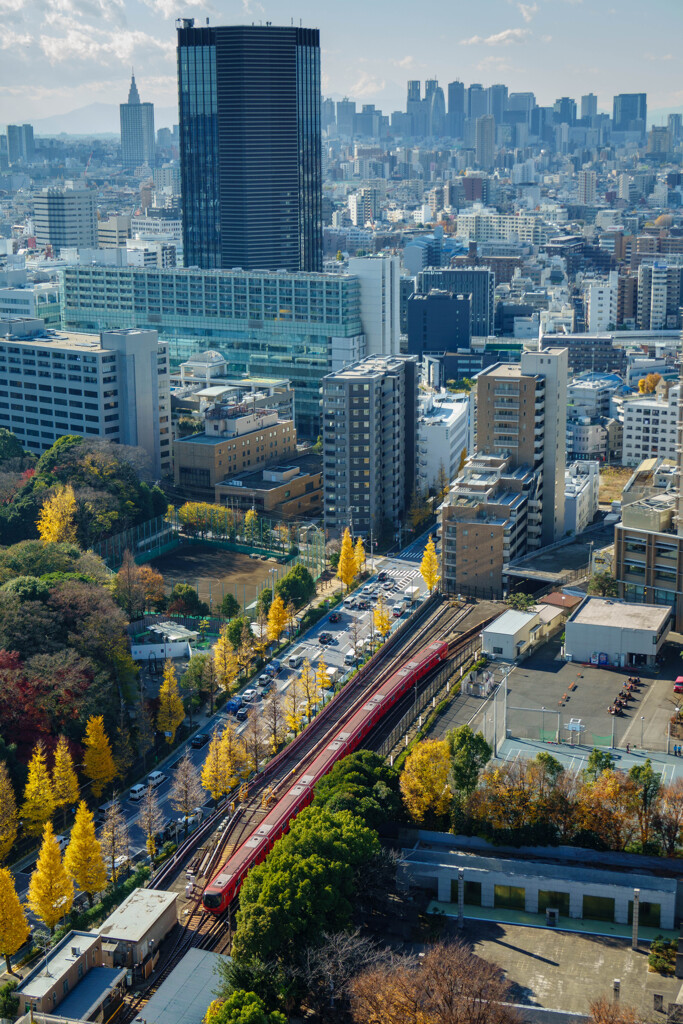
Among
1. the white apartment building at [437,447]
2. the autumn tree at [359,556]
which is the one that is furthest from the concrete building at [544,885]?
the white apartment building at [437,447]

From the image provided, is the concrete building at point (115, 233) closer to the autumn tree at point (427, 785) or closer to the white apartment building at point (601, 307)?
the white apartment building at point (601, 307)

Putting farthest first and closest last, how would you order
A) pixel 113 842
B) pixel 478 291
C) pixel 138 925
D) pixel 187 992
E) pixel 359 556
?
pixel 478 291 < pixel 359 556 < pixel 113 842 < pixel 138 925 < pixel 187 992

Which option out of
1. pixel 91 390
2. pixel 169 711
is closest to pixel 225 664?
pixel 169 711

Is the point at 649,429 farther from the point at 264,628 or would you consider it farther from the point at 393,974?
the point at 393,974

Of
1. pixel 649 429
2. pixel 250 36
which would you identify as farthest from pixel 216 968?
pixel 250 36

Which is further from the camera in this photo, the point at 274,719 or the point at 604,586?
the point at 604,586

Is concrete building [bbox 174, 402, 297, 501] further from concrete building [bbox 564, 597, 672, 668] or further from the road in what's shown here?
concrete building [bbox 564, 597, 672, 668]

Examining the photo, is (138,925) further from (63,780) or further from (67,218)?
(67,218)
